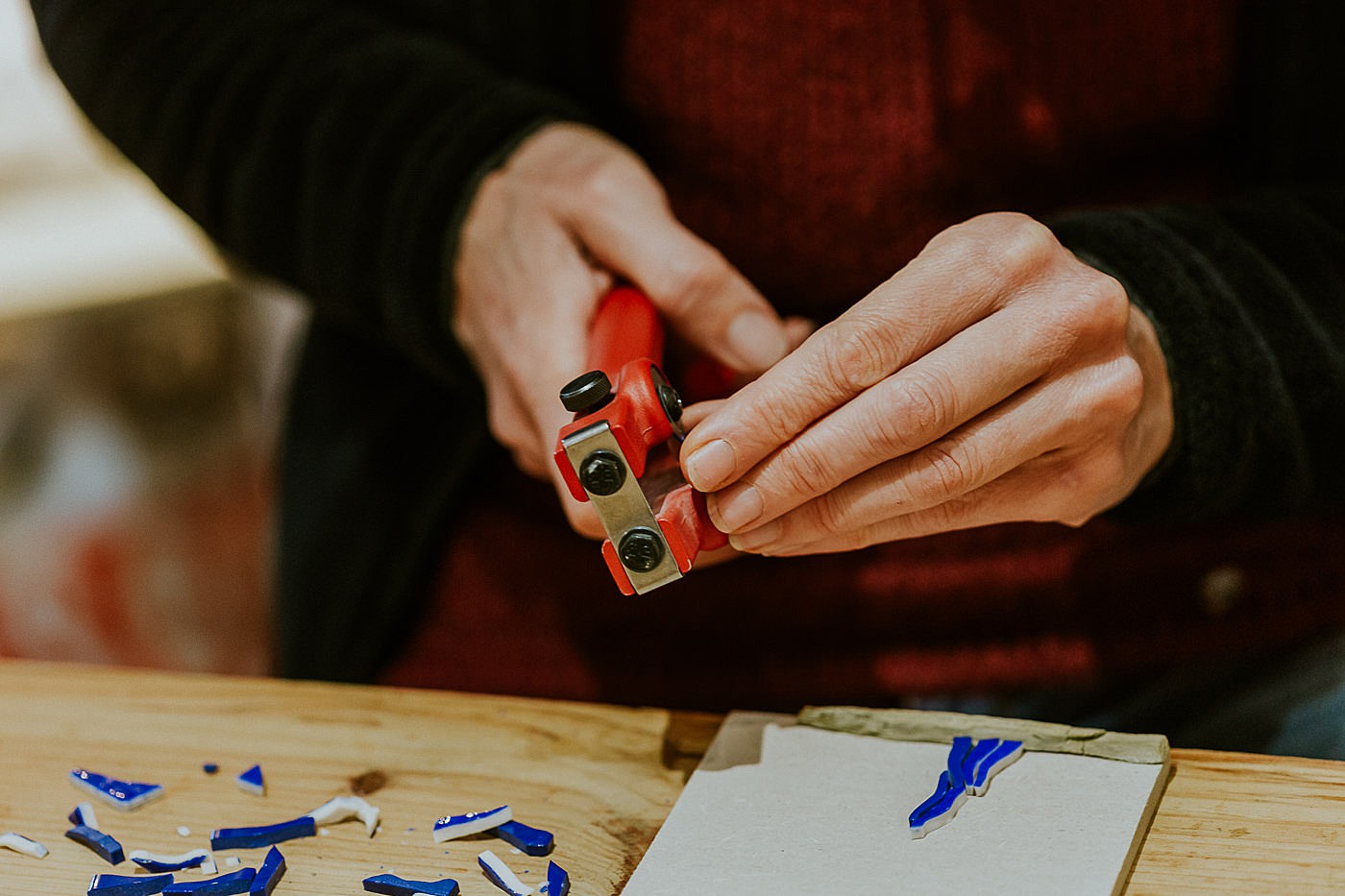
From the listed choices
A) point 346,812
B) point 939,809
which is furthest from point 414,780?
point 939,809

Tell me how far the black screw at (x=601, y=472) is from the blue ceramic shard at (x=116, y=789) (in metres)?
0.30

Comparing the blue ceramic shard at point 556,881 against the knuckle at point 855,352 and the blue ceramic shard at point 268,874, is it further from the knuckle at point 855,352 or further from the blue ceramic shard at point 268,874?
the knuckle at point 855,352

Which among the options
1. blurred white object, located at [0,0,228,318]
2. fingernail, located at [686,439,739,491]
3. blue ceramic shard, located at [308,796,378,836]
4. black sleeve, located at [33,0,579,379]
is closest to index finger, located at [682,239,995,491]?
fingernail, located at [686,439,739,491]

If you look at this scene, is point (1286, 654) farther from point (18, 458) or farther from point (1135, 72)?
point (18, 458)

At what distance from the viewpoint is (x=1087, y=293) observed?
566 millimetres

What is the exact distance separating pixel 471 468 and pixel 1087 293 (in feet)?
1.67

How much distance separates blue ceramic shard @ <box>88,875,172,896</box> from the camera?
1.84 ft

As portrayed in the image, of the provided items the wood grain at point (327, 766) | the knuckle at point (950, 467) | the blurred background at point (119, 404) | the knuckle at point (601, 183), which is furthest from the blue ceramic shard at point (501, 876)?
the blurred background at point (119, 404)

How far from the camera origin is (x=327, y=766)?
2.19 feet

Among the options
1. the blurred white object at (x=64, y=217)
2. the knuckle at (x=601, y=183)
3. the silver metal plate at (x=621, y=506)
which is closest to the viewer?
the silver metal plate at (x=621, y=506)

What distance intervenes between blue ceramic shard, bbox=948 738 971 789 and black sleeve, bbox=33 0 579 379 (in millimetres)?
416

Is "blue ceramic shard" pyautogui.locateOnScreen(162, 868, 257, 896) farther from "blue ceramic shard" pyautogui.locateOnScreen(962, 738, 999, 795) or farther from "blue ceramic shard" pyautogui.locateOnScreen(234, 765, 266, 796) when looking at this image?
"blue ceramic shard" pyautogui.locateOnScreen(962, 738, 999, 795)

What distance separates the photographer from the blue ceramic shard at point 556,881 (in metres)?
0.55

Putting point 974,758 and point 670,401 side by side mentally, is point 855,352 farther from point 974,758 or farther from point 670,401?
point 974,758
